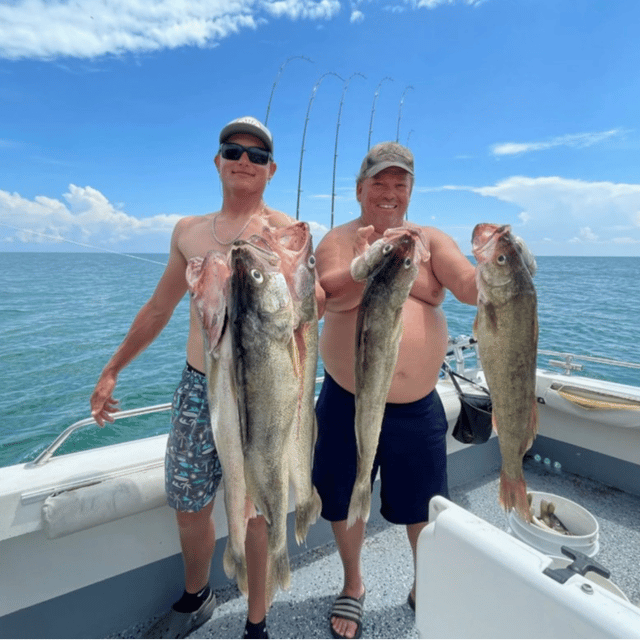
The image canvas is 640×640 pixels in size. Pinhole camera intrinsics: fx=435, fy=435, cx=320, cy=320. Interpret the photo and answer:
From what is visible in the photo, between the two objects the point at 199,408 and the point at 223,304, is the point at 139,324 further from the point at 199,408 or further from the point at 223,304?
the point at 223,304

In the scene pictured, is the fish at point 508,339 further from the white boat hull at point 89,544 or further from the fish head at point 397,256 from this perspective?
the white boat hull at point 89,544

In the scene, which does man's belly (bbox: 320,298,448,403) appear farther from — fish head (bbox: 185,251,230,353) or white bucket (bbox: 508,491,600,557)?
white bucket (bbox: 508,491,600,557)

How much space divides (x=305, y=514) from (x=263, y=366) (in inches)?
33.2

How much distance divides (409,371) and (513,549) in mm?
1317

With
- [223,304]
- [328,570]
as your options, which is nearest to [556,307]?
[328,570]

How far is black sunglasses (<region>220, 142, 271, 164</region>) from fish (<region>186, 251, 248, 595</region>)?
2.84 feet

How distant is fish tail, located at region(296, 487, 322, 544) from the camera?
206 centimetres

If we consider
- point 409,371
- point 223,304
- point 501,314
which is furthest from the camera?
point 409,371

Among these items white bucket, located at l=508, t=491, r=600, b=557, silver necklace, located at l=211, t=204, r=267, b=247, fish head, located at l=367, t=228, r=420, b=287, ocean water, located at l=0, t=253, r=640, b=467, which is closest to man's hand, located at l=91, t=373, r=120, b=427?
silver necklace, located at l=211, t=204, r=267, b=247

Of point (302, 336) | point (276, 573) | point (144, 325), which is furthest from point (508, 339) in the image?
point (144, 325)

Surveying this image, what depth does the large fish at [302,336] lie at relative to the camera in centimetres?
191

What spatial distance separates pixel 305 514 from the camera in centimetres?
210

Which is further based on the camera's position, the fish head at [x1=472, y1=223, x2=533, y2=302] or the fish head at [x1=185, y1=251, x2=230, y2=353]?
the fish head at [x1=472, y1=223, x2=533, y2=302]

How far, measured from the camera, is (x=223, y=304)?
1.78m
